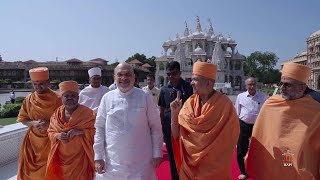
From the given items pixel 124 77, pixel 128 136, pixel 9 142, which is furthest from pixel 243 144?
pixel 9 142

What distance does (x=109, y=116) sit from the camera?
11.1ft

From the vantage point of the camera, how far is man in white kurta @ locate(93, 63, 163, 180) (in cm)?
329

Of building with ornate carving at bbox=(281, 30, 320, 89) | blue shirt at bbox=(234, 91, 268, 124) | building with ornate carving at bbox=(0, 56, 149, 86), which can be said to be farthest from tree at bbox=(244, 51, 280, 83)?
blue shirt at bbox=(234, 91, 268, 124)

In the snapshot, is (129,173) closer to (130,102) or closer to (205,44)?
(130,102)

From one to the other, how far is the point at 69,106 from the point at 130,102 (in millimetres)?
852

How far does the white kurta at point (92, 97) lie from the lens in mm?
5692

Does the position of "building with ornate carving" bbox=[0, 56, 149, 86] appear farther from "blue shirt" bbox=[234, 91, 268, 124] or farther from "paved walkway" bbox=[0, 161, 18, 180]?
"blue shirt" bbox=[234, 91, 268, 124]

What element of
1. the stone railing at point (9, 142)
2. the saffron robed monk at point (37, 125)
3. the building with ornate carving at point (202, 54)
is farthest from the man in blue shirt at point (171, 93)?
the building with ornate carving at point (202, 54)

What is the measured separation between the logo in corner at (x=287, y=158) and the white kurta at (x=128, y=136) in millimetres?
1184

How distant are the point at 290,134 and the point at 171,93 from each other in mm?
1700

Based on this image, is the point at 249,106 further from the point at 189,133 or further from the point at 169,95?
the point at 189,133

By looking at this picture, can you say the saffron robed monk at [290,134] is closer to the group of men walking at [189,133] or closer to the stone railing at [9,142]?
the group of men walking at [189,133]

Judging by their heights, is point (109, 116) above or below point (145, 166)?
above

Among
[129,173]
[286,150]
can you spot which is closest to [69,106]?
[129,173]
